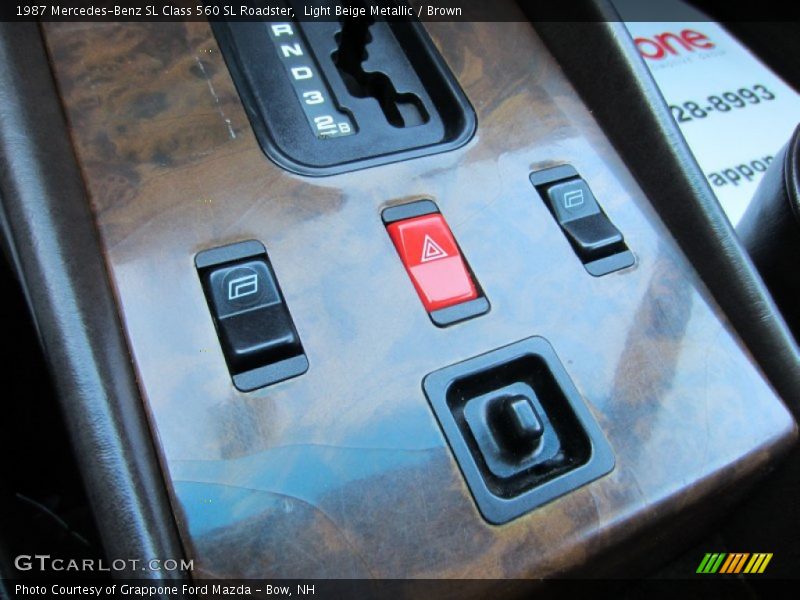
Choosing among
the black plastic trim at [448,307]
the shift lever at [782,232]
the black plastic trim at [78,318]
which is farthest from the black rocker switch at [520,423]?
the shift lever at [782,232]

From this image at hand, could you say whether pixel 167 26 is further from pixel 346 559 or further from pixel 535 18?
pixel 346 559

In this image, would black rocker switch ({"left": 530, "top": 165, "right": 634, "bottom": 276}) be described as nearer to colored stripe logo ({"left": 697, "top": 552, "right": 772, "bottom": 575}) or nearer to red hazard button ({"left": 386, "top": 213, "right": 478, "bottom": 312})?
red hazard button ({"left": 386, "top": 213, "right": 478, "bottom": 312})

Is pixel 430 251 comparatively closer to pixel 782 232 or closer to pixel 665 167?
pixel 665 167

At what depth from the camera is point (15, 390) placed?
76cm

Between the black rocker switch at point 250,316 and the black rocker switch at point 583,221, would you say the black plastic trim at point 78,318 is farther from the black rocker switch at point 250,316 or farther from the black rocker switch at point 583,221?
the black rocker switch at point 583,221

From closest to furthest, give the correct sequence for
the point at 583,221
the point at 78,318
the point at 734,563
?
the point at 78,318 < the point at 583,221 < the point at 734,563

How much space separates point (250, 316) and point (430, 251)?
0.15m

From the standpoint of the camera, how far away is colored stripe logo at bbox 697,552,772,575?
70 cm

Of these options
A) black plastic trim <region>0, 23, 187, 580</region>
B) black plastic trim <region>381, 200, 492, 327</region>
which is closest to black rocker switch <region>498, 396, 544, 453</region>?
black plastic trim <region>381, 200, 492, 327</region>

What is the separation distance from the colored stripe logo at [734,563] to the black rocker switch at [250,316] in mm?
557

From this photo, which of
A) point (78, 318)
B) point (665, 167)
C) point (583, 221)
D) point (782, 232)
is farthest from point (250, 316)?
point (782, 232)

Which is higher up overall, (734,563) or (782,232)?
(782,232)

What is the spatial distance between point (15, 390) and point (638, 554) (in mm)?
688

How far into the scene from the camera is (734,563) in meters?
0.76
